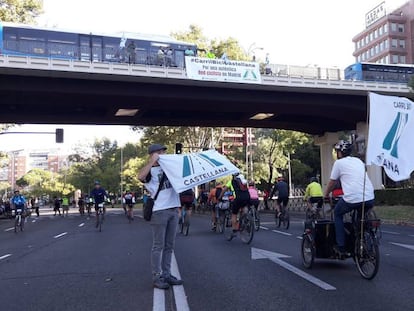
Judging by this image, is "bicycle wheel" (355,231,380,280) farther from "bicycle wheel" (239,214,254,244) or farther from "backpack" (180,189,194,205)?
"backpack" (180,189,194,205)

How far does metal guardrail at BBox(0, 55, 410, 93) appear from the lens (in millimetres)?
28375

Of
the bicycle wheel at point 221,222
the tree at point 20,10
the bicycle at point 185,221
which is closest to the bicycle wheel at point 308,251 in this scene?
the bicycle wheel at point 221,222

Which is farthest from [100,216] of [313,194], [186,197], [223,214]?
[313,194]

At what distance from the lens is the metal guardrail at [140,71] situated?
2838 cm

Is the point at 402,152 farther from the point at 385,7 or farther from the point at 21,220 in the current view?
the point at 385,7

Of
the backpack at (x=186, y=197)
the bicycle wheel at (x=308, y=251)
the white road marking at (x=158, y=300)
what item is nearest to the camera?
the white road marking at (x=158, y=300)

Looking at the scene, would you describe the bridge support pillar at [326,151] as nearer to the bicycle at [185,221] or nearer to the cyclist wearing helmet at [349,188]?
the bicycle at [185,221]

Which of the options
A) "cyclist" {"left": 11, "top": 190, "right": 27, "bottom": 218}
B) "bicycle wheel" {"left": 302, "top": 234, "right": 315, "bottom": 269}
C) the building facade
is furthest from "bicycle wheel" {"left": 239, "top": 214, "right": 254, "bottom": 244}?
the building facade

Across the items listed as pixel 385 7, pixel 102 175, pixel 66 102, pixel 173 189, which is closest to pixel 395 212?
pixel 173 189

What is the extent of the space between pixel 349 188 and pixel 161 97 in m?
27.3

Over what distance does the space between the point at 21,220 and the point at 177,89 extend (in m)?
15.2

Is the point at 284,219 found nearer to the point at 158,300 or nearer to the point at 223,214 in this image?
the point at 223,214

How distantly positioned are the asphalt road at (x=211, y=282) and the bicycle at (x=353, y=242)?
217 millimetres

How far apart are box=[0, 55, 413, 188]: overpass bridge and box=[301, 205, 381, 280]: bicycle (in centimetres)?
2438
